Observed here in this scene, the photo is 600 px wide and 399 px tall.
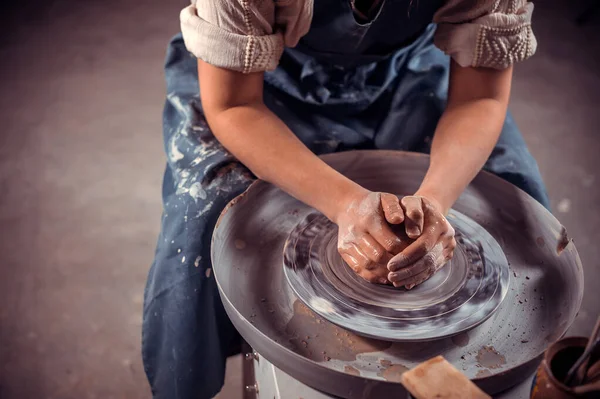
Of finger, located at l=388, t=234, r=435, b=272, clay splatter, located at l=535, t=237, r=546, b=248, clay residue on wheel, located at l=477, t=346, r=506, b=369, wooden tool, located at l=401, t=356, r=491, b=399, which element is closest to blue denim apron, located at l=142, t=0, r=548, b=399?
clay splatter, located at l=535, t=237, r=546, b=248

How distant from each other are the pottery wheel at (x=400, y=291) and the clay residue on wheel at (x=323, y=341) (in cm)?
4

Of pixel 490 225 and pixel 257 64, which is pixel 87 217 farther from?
pixel 490 225

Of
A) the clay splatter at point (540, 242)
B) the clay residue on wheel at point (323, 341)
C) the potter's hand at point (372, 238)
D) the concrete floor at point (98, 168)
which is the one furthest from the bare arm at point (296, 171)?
the concrete floor at point (98, 168)

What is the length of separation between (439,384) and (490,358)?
384 mm

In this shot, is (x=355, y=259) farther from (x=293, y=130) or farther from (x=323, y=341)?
(x=293, y=130)

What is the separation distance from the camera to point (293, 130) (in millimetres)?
1436

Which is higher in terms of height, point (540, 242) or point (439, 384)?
point (439, 384)

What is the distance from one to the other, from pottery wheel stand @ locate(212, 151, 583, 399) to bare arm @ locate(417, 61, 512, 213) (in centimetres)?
9

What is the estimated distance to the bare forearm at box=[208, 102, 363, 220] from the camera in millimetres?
1176

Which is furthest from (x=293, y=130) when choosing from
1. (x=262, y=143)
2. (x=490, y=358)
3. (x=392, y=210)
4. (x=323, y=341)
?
(x=490, y=358)

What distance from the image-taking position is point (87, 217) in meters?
2.38

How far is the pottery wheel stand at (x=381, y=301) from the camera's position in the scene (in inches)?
37.9

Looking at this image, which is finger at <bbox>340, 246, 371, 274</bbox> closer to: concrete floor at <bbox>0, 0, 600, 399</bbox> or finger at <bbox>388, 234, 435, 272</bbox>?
finger at <bbox>388, 234, 435, 272</bbox>

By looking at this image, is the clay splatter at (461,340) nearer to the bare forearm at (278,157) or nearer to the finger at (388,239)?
the finger at (388,239)
